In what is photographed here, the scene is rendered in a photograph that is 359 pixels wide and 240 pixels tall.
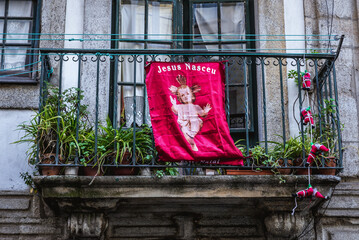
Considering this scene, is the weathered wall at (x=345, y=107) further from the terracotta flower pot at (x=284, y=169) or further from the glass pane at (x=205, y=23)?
the glass pane at (x=205, y=23)

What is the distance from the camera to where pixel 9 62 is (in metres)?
6.93

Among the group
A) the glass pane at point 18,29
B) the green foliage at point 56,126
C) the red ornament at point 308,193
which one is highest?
the glass pane at point 18,29

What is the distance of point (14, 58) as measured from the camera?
6.96 meters

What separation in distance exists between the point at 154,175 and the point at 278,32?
2401 mm

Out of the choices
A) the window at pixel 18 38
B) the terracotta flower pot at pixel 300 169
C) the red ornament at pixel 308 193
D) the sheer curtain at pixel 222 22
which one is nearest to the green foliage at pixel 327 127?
the terracotta flower pot at pixel 300 169

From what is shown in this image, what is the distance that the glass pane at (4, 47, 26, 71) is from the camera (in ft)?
22.7

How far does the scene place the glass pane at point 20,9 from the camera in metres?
7.11

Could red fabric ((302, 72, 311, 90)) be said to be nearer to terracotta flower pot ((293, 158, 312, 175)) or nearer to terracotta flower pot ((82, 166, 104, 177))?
terracotta flower pot ((293, 158, 312, 175))

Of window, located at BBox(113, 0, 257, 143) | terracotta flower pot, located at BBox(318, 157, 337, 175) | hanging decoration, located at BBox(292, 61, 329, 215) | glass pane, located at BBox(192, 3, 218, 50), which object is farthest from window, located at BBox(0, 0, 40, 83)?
terracotta flower pot, located at BBox(318, 157, 337, 175)

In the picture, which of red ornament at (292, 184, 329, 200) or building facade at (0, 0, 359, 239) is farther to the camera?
building facade at (0, 0, 359, 239)

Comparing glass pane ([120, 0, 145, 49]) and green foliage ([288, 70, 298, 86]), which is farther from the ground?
glass pane ([120, 0, 145, 49])

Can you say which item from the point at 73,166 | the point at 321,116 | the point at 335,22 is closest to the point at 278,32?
the point at 335,22

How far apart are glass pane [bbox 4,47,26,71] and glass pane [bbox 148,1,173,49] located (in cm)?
146

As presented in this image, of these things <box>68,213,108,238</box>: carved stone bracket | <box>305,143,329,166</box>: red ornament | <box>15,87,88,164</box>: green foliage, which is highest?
<box>15,87,88,164</box>: green foliage
